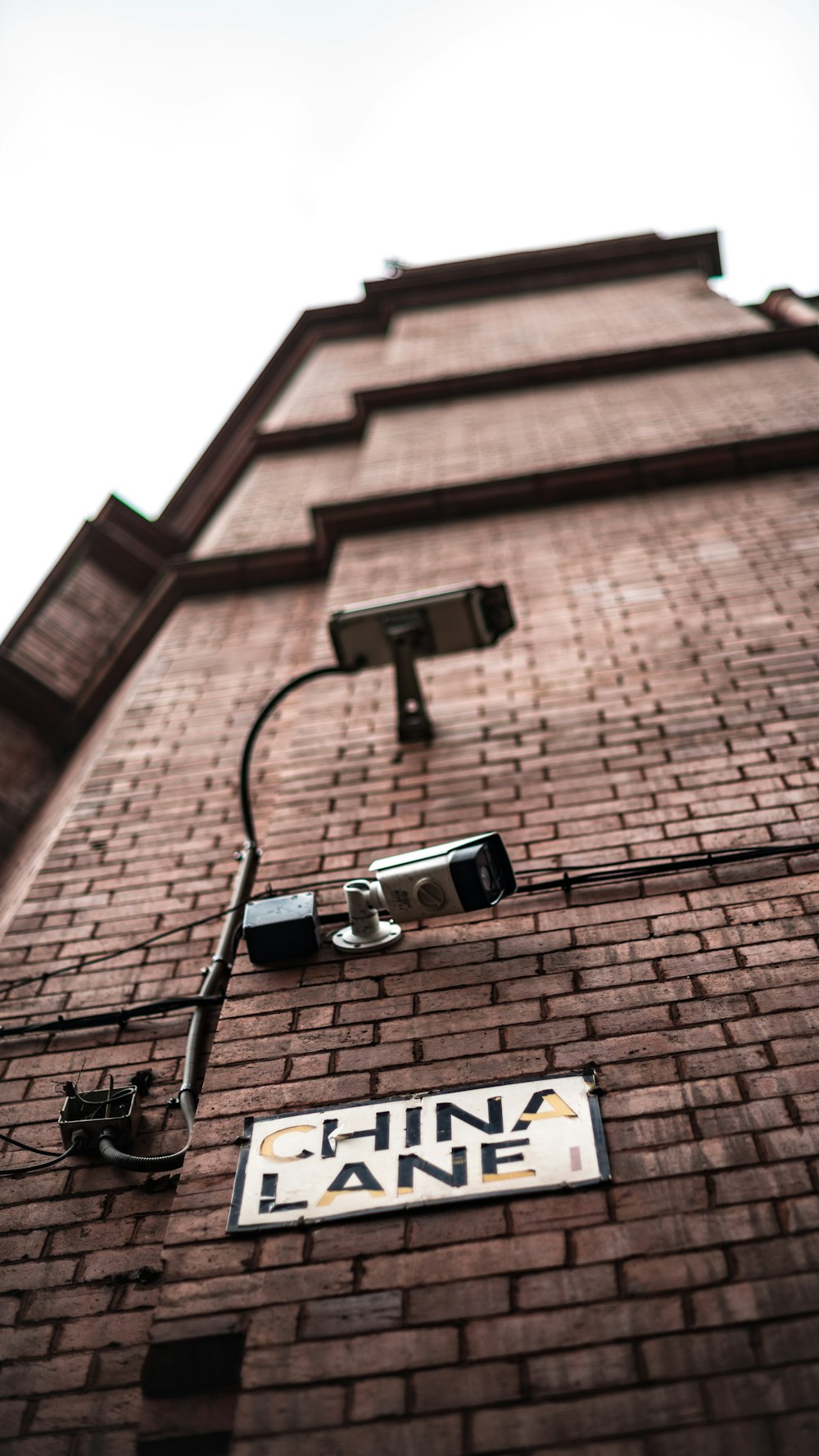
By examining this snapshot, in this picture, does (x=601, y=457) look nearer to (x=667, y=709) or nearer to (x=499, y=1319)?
(x=667, y=709)

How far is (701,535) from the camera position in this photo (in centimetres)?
519

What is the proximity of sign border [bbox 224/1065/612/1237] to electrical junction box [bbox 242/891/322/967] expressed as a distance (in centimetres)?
55

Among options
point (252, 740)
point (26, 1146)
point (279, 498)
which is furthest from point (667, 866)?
point (279, 498)

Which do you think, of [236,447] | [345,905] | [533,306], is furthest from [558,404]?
[345,905]

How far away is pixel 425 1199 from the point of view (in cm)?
253

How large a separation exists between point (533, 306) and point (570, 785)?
7396mm

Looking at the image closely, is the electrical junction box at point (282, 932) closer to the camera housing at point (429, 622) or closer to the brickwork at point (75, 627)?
the camera housing at point (429, 622)

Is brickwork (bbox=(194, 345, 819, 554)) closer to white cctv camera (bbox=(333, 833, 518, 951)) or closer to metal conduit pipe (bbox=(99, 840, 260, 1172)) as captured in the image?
metal conduit pipe (bbox=(99, 840, 260, 1172))

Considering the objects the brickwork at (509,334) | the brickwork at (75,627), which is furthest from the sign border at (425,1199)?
the brickwork at (509,334)

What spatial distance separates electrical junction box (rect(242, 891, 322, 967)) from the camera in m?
3.23

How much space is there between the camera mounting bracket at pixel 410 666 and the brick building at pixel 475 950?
0.45 feet

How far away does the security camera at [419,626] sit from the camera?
3775mm

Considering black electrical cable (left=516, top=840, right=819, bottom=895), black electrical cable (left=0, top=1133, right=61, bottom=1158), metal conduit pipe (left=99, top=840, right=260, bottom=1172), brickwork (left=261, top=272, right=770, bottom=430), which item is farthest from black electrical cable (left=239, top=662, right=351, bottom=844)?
brickwork (left=261, top=272, right=770, bottom=430)

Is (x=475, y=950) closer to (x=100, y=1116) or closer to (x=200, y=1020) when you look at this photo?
(x=200, y=1020)
